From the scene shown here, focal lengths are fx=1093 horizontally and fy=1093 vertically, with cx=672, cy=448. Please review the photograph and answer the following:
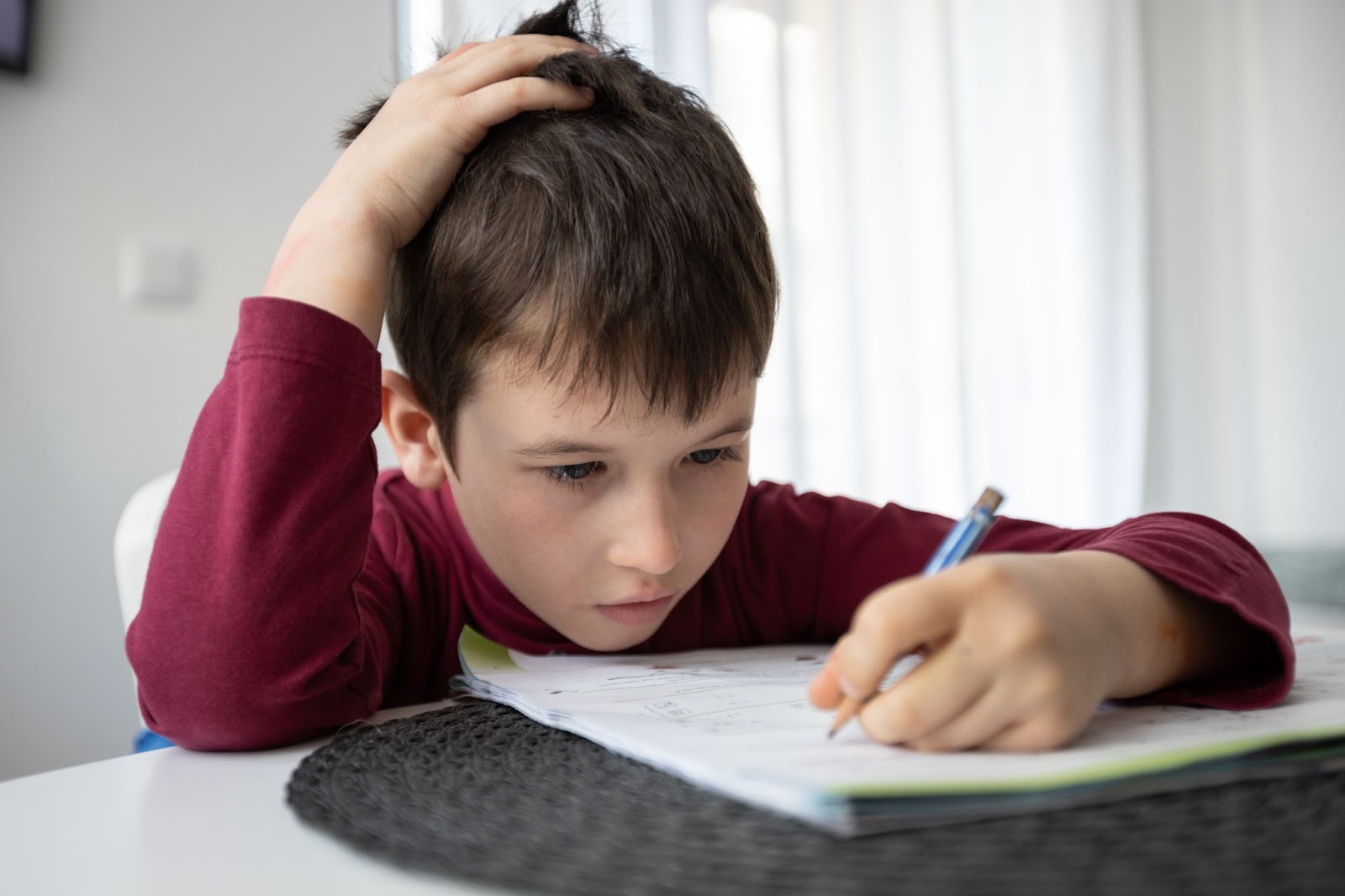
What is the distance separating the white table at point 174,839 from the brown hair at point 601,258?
0.30 metres

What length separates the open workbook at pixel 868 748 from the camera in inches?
14.2

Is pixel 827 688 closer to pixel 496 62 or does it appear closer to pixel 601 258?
pixel 601 258

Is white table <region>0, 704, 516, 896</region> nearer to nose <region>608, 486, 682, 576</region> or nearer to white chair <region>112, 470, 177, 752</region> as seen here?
nose <region>608, 486, 682, 576</region>

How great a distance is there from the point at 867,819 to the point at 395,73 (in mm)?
1712

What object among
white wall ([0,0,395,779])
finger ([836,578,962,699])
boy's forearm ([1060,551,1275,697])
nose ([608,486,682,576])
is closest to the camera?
finger ([836,578,962,699])

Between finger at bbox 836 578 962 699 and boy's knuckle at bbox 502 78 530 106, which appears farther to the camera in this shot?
boy's knuckle at bbox 502 78 530 106

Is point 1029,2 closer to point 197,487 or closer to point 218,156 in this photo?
point 218,156

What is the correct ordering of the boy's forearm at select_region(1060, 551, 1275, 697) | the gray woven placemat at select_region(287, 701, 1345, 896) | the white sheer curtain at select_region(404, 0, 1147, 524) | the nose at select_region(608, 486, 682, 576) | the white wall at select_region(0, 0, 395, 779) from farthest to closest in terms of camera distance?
the white sheer curtain at select_region(404, 0, 1147, 524), the white wall at select_region(0, 0, 395, 779), the nose at select_region(608, 486, 682, 576), the boy's forearm at select_region(1060, 551, 1275, 697), the gray woven placemat at select_region(287, 701, 1345, 896)

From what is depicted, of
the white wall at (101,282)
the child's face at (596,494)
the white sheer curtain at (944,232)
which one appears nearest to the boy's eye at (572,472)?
the child's face at (596,494)

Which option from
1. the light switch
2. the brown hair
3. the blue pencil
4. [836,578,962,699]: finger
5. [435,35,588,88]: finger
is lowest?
[836,578,962,699]: finger

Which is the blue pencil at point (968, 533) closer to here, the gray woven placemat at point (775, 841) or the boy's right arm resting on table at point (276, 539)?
the gray woven placemat at point (775, 841)

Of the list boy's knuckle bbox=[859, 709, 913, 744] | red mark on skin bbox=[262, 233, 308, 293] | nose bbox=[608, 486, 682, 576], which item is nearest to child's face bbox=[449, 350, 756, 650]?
nose bbox=[608, 486, 682, 576]

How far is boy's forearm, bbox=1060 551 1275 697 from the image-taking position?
1.76 ft

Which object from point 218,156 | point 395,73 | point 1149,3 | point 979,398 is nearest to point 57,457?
point 218,156
